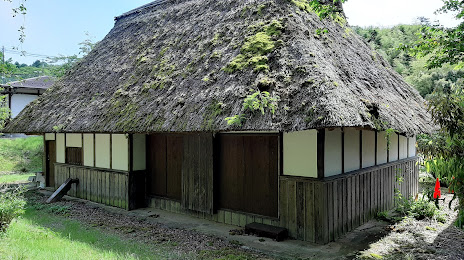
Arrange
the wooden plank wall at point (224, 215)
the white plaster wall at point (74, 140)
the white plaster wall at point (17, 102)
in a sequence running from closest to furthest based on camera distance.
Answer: the wooden plank wall at point (224, 215), the white plaster wall at point (74, 140), the white plaster wall at point (17, 102)

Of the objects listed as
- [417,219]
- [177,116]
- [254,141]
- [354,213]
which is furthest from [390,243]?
[177,116]

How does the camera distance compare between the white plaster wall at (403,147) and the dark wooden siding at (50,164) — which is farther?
the dark wooden siding at (50,164)

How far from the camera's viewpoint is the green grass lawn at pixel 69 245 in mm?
5168

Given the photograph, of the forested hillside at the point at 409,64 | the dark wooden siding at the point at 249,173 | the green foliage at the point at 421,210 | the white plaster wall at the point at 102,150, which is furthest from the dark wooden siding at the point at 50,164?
the forested hillside at the point at 409,64

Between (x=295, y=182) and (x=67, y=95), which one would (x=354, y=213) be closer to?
(x=295, y=182)

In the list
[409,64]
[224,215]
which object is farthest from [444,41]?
[409,64]

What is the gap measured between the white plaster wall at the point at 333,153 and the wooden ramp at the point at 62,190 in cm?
840

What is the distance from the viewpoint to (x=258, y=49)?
7016 millimetres

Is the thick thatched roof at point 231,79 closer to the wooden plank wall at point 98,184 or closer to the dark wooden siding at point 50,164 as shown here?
the dark wooden siding at point 50,164

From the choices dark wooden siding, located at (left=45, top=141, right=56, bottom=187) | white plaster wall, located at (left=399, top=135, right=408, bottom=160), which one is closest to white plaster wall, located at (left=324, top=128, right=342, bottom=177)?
white plaster wall, located at (left=399, top=135, right=408, bottom=160)

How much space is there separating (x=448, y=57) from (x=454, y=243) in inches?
149

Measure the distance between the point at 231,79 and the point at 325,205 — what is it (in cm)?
318

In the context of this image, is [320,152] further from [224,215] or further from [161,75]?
[161,75]

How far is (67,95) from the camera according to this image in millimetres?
11336
